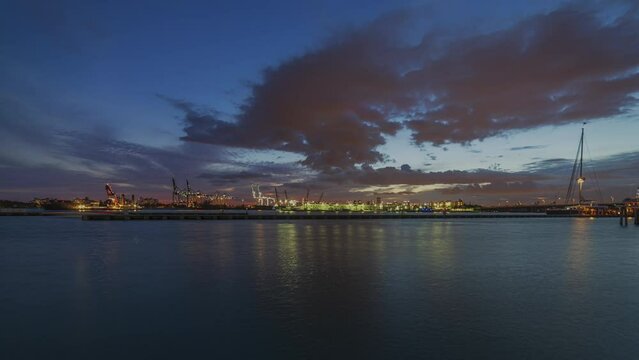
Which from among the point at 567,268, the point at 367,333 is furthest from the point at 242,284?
the point at 567,268

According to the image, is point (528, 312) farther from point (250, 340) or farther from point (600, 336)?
point (250, 340)

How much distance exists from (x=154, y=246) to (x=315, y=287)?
2015 cm

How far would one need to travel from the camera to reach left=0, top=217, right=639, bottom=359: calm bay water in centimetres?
986

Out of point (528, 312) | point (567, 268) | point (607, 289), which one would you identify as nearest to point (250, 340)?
point (528, 312)

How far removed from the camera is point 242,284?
17.0m

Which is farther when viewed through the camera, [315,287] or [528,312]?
[315,287]

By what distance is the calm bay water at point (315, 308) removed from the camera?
32.3 ft

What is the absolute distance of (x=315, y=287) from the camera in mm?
16359

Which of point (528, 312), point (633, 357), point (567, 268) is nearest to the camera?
point (633, 357)

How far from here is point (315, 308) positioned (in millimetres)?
13242

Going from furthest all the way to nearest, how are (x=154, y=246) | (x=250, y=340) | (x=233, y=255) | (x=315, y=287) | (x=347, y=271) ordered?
1. (x=154, y=246)
2. (x=233, y=255)
3. (x=347, y=271)
4. (x=315, y=287)
5. (x=250, y=340)

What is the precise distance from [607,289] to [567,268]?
5.90 meters

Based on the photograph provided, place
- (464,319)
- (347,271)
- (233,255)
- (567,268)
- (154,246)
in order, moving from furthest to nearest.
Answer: (154,246), (233,255), (567,268), (347,271), (464,319)

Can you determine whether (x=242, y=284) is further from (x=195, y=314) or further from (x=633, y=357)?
(x=633, y=357)
